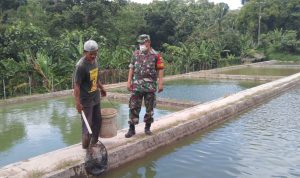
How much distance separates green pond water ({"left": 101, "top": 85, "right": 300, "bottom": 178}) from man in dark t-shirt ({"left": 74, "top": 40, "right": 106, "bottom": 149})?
1.99 ft

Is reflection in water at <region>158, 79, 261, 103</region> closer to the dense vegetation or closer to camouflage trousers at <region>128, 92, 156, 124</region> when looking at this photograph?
the dense vegetation

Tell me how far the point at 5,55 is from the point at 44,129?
7.87m

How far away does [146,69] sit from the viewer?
18.2ft

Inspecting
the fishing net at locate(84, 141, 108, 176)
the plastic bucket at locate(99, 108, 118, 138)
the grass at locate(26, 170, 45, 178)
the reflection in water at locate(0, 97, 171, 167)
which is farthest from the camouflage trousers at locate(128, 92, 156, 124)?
the grass at locate(26, 170, 45, 178)

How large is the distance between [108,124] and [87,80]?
75cm

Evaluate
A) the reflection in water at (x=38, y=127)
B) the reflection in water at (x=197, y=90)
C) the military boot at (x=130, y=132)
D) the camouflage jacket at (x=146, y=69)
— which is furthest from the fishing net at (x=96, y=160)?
the reflection in water at (x=197, y=90)

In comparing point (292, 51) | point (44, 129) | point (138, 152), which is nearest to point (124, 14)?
point (292, 51)

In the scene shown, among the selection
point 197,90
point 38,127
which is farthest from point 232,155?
point 197,90

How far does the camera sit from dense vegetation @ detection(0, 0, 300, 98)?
43.9ft

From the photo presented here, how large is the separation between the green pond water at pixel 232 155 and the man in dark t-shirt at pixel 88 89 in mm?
606

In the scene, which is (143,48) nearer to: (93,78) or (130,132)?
(93,78)

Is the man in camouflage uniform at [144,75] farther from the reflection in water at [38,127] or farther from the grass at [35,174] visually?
the grass at [35,174]

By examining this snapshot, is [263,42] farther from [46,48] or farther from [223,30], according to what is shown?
[46,48]

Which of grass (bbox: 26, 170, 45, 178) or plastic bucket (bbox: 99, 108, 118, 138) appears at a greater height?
plastic bucket (bbox: 99, 108, 118, 138)
